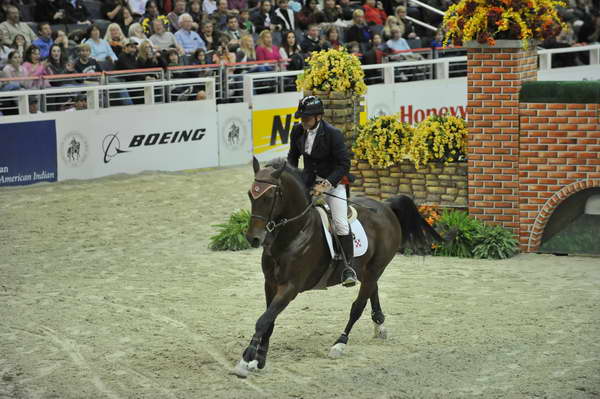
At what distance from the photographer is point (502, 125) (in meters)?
14.2

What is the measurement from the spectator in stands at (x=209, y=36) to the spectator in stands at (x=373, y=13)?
17.9 feet

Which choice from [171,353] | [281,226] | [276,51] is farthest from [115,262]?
[276,51]

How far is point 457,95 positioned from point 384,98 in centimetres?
248

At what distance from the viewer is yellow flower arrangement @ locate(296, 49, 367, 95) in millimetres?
14852

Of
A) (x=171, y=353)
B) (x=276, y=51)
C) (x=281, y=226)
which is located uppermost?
(x=276, y=51)

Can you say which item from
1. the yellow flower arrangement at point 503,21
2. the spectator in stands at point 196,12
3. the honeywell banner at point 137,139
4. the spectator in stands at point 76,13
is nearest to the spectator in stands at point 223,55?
the honeywell banner at point 137,139

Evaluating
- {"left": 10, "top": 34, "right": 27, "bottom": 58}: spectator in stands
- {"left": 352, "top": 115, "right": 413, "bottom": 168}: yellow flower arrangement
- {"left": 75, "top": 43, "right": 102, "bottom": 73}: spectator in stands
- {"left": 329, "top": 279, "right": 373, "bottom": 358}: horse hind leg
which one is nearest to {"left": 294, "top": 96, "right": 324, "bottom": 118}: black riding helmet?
{"left": 329, "top": 279, "right": 373, "bottom": 358}: horse hind leg

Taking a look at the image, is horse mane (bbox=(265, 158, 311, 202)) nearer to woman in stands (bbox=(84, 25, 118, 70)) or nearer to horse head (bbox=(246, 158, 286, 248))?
horse head (bbox=(246, 158, 286, 248))

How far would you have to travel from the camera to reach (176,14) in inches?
894

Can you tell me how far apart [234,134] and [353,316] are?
11.9 meters

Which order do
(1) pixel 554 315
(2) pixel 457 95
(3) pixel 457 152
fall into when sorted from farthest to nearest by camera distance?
(2) pixel 457 95 < (3) pixel 457 152 < (1) pixel 554 315

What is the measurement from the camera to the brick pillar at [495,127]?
46.2 ft

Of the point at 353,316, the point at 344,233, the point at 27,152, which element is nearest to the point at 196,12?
the point at 27,152

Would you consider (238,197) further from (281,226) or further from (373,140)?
(281,226)
